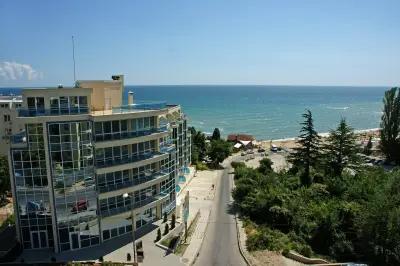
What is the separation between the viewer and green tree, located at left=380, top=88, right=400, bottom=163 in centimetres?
7356

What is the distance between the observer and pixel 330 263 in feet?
98.9

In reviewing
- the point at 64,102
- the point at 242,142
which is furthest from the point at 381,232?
the point at 242,142

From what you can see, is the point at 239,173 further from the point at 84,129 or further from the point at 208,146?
the point at 84,129

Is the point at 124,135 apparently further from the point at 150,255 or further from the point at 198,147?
the point at 198,147

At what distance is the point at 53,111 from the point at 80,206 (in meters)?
8.31

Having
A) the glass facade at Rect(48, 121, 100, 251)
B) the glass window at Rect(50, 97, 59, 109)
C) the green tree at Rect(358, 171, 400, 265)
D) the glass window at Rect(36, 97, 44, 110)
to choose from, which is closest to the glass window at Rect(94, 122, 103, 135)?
the glass facade at Rect(48, 121, 100, 251)

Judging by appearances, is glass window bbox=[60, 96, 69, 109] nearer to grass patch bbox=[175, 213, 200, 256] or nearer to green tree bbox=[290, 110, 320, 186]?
grass patch bbox=[175, 213, 200, 256]

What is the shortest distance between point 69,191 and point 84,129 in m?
5.29

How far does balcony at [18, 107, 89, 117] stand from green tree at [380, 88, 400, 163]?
66290mm

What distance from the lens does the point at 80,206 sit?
30.5m

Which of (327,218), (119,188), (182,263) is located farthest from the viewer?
(327,218)

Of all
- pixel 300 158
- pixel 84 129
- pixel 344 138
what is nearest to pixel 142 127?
pixel 84 129

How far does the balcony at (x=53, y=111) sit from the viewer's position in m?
28.3

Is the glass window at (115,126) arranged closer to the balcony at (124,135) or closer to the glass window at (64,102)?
the balcony at (124,135)
